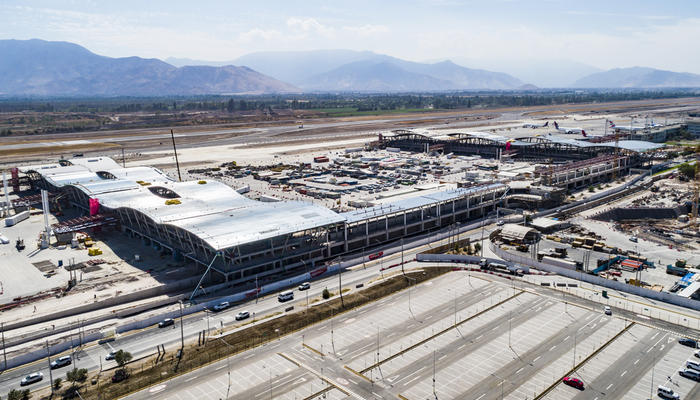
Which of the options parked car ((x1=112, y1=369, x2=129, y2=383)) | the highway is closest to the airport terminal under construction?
the highway

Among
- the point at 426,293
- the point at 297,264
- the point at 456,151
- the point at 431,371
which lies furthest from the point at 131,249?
the point at 456,151

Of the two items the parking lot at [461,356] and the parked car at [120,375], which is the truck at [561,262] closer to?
the parking lot at [461,356]

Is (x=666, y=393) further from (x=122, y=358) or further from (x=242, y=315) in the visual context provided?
(x=122, y=358)

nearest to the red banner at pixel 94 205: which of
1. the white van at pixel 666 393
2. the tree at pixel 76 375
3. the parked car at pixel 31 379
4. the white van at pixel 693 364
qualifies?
the parked car at pixel 31 379

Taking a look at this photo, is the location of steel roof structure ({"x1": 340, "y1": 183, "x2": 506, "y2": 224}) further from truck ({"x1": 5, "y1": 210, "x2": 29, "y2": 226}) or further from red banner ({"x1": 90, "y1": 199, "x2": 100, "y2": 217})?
truck ({"x1": 5, "y1": 210, "x2": 29, "y2": 226})

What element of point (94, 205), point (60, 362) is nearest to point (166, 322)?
point (60, 362)
